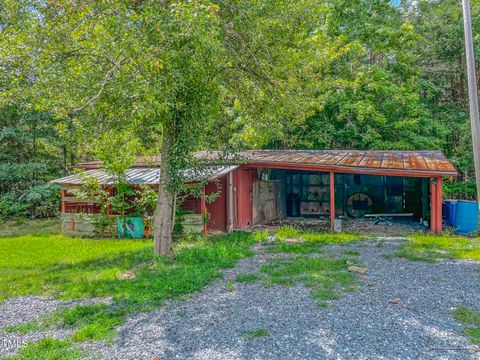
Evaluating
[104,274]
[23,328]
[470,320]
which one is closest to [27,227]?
[104,274]

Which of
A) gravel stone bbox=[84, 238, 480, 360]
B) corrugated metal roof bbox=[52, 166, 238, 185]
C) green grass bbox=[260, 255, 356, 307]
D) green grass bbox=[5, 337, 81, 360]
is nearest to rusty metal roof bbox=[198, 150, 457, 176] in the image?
corrugated metal roof bbox=[52, 166, 238, 185]

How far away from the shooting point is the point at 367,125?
51.4 ft

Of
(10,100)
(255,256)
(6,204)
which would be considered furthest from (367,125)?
(6,204)

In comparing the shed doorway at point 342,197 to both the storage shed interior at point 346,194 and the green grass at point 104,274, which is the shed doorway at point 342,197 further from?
the green grass at point 104,274

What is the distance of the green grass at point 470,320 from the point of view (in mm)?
3682

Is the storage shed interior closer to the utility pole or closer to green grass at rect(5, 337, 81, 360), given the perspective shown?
the utility pole

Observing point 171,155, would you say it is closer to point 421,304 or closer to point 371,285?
point 371,285

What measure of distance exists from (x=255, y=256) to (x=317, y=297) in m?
2.70

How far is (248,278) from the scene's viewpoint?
5.86 meters

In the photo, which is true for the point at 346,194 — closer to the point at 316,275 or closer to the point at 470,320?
the point at 316,275

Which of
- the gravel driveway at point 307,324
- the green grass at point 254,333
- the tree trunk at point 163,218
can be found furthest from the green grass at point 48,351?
the tree trunk at point 163,218

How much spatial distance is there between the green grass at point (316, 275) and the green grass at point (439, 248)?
170 cm

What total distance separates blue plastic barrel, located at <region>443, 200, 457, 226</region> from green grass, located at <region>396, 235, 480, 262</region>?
1700 millimetres

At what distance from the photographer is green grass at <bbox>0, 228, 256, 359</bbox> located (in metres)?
4.29
